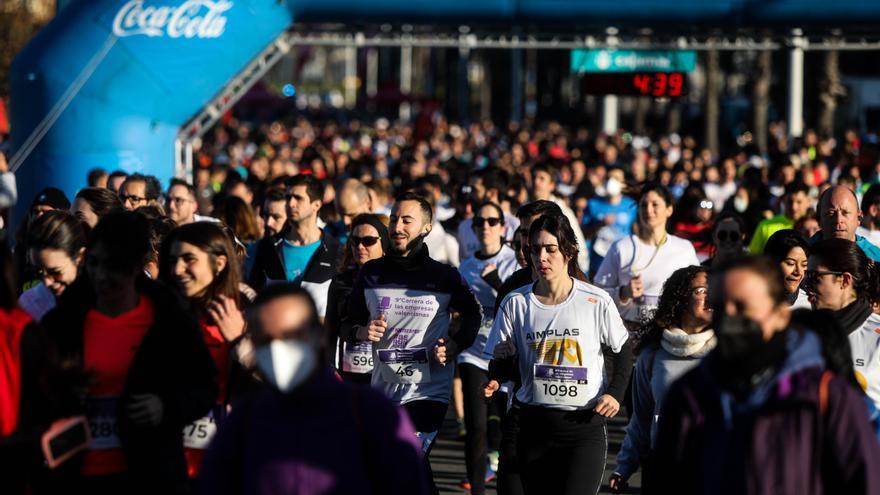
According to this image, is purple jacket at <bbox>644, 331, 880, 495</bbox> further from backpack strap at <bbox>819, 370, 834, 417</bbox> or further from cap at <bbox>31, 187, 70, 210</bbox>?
cap at <bbox>31, 187, 70, 210</bbox>

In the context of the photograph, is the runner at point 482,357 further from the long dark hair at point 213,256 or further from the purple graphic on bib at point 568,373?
the long dark hair at point 213,256

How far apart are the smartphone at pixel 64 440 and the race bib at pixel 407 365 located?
291cm

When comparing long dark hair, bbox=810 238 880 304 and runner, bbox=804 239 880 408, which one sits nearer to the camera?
runner, bbox=804 239 880 408

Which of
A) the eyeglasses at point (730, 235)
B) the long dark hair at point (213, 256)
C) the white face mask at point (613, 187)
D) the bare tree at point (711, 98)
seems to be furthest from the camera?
the bare tree at point (711, 98)

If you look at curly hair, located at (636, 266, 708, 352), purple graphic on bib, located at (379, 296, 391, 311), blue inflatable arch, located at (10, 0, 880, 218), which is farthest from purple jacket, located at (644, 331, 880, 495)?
blue inflatable arch, located at (10, 0, 880, 218)

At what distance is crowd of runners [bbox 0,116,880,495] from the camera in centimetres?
379

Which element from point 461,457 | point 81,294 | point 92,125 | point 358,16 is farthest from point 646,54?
point 81,294

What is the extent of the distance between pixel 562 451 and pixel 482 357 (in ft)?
7.10

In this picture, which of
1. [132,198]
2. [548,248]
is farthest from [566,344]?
[132,198]

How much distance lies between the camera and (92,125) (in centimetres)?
1622

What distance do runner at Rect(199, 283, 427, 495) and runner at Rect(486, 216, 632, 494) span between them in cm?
264

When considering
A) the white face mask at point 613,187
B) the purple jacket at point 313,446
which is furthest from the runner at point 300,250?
the white face mask at point 613,187

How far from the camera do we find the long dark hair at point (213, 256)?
5.41 metres

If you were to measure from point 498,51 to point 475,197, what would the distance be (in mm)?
45892
